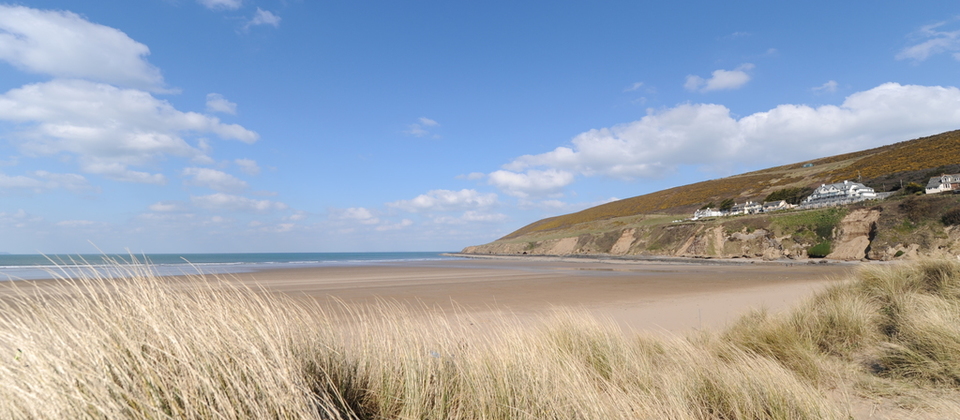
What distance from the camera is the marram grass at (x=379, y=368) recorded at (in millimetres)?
2107

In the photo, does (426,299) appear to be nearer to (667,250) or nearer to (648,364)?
(648,364)

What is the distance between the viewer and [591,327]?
509 centimetres

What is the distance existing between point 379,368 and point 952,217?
39431 millimetres

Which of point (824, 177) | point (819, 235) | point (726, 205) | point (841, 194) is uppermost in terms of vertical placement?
point (824, 177)

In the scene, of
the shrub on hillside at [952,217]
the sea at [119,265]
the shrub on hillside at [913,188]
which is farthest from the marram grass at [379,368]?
the shrub on hillside at [913,188]

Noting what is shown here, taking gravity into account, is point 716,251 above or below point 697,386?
below

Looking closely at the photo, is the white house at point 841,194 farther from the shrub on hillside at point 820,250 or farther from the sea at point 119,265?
the sea at point 119,265

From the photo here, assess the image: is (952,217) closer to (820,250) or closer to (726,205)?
(820,250)

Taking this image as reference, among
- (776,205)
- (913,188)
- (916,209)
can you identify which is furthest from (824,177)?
(916,209)

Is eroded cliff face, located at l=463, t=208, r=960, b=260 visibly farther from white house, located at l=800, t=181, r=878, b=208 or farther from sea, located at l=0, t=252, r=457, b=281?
sea, located at l=0, t=252, r=457, b=281

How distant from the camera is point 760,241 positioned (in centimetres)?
4019

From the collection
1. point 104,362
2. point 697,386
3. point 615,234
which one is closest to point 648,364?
point 697,386

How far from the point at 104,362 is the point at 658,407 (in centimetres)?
326

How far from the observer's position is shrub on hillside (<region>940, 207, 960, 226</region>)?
27.5 m
